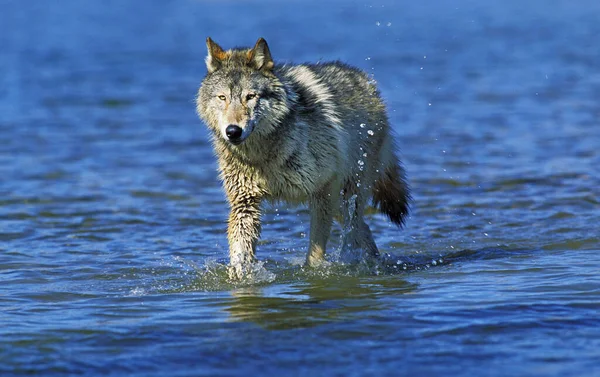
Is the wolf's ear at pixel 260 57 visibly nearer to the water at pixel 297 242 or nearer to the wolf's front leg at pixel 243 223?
the wolf's front leg at pixel 243 223

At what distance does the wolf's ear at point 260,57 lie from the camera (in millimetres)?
7797

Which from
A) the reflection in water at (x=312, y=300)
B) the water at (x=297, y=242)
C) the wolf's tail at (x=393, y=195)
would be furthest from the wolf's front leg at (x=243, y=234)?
the wolf's tail at (x=393, y=195)

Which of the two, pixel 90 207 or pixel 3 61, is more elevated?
pixel 3 61

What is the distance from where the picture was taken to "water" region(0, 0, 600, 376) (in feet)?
20.0

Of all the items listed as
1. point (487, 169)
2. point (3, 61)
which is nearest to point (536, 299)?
point (487, 169)

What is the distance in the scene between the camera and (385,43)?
2895 cm

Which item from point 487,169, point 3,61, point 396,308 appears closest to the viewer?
point 396,308

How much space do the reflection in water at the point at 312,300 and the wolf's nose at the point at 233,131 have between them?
1.25 m

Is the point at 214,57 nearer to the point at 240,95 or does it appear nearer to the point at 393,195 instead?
the point at 240,95

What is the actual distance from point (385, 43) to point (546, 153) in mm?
15899

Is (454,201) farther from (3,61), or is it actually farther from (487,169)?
(3,61)

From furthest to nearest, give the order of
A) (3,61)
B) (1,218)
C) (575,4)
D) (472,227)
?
(575,4) → (3,61) → (1,218) → (472,227)

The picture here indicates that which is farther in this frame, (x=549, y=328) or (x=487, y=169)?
(x=487, y=169)

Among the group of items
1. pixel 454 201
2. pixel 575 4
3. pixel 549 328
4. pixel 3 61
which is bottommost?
pixel 549 328
